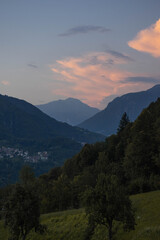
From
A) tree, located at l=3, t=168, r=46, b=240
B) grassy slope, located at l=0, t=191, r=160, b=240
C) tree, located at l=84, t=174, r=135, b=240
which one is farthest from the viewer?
grassy slope, located at l=0, t=191, r=160, b=240

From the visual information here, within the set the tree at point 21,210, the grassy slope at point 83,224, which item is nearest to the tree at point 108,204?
the grassy slope at point 83,224

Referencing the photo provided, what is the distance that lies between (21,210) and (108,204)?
953cm

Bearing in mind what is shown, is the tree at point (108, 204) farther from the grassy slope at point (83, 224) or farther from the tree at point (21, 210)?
the tree at point (21, 210)

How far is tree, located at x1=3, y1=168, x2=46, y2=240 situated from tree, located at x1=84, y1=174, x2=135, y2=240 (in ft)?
22.2

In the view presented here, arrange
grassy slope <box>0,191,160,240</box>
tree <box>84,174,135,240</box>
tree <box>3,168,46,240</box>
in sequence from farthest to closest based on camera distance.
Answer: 1. grassy slope <box>0,191,160,240</box>
2. tree <box>3,168,46,240</box>
3. tree <box>84,174,135,240</box>

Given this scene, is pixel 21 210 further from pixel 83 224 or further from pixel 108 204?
pixel 83 224

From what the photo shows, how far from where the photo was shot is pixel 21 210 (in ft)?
85.2

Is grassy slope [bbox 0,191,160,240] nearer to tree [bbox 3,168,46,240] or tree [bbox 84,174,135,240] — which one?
tree [bbox 84,174,135,240]

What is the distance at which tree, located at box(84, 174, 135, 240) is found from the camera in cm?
2242

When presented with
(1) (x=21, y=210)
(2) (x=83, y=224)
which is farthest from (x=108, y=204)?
(2) (x=83, y=224)

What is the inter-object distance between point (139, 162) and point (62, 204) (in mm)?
21772

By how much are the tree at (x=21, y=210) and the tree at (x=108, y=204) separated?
6.76 m

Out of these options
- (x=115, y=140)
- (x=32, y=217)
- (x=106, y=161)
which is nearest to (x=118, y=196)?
(x=32, y=217)

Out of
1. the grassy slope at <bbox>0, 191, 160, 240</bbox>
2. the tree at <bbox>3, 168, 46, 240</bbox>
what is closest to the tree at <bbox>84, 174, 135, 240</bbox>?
the grassy slope at <bbox>0, 191, 160, 240</bbox>
